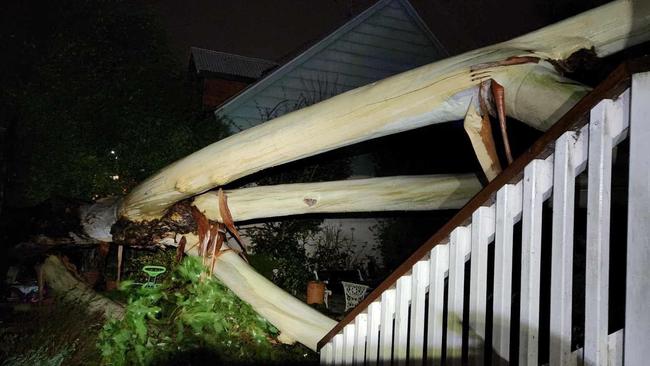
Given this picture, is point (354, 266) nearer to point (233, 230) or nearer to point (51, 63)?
point (233, 230)

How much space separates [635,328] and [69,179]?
29.6 feet

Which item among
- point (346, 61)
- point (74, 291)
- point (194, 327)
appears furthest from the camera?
point (346, 61)

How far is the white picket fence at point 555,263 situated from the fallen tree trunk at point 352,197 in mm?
1285

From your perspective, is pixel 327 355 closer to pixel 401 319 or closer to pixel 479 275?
pixel 401 319

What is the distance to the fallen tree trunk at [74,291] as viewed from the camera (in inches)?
211

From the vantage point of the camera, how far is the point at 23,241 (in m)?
5.77

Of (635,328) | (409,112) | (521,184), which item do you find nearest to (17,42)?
(409,112)

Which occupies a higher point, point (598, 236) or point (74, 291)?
point (598, 236)

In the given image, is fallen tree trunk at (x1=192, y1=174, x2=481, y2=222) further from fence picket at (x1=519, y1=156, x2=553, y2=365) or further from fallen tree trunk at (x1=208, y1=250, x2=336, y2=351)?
fence picket at (x1=519, y1=156, x2=553, y2=365)

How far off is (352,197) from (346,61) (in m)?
7.21

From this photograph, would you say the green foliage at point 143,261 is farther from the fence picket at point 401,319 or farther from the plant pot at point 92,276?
the fence picket at point 401,319

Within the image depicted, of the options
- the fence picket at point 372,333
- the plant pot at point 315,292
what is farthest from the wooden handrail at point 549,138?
the plant pot at point 315,292

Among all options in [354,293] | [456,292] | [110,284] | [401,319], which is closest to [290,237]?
[354,293]

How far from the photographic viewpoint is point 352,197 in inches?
173
